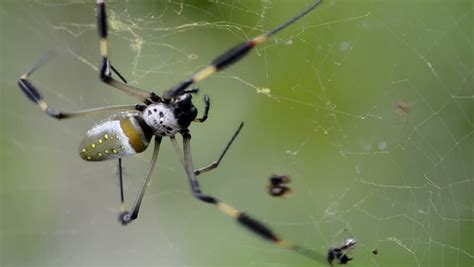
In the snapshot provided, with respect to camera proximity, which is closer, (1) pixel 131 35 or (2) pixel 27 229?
(1) pixel 131 35

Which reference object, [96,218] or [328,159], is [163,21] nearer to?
[328,159]

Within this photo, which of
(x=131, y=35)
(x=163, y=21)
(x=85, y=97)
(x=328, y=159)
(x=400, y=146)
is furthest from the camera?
(x=85, y=97)

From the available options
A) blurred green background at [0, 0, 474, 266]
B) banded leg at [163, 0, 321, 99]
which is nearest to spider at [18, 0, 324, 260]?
banded leg at [163, 0, 321, 99]

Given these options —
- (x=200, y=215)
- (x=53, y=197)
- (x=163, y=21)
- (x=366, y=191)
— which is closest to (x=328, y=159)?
(x=366, y=191)

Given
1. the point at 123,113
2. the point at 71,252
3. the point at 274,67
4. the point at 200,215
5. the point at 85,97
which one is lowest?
the point at 71,252

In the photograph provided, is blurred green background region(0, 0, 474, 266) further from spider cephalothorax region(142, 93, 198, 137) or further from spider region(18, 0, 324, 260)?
spider cephalothorax region(142, 93, 198, 137)

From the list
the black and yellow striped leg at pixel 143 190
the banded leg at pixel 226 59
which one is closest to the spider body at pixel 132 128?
the black and yellow striped leg at pixel 143 190

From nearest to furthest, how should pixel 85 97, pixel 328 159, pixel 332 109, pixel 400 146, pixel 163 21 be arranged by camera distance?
1. pixel 400 146
2. pixel 332 109
3. pixel 328 159
4. pixel 163 21
5. pixel 85 97

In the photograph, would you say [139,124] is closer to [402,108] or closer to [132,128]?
[132,128]
